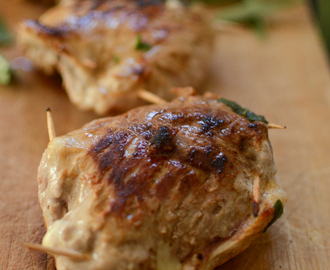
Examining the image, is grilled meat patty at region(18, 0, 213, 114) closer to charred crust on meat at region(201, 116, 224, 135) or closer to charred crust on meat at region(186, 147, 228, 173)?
charred crust on meat at region(201, 116, 224, 135)

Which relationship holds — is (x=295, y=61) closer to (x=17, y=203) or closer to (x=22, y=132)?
(x=22, y=132)

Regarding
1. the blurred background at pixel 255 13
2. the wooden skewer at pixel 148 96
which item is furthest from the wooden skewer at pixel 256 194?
the blurred background at pixel 255 13

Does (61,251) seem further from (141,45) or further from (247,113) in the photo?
(141,45)

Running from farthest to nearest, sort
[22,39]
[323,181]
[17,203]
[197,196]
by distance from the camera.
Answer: [22,39] < [323,181] < [17,203] < [197,196]

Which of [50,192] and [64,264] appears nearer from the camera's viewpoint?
[64,264]

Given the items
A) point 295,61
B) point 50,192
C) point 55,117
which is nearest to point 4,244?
point 50,192

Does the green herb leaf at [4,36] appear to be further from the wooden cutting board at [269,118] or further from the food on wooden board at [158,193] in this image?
the food on wooden board at [158,193]

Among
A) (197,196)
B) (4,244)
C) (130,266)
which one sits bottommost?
(4,244)

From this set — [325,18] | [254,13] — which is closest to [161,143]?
[254,13]
